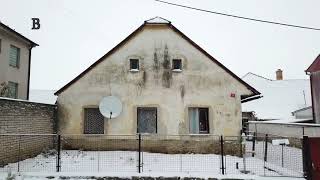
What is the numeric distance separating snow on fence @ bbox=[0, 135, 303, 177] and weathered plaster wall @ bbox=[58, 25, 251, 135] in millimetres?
537

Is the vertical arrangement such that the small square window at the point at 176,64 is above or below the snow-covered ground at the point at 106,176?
above

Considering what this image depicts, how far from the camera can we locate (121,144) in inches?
640

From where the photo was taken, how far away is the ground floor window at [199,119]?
16531 millimetres

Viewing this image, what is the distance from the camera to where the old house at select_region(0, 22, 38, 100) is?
2062 cm

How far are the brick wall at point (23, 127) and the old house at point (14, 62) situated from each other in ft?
15.3

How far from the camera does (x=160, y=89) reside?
16.5 metres

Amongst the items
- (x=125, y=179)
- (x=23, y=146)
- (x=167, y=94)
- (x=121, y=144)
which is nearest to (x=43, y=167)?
(x=23, y=146)

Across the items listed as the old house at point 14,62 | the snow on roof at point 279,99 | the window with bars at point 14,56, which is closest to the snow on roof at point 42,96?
the old house at point 14,62

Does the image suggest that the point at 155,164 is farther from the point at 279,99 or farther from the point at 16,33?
the point at 279,99

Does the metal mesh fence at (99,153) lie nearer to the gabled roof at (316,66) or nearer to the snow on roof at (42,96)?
the gabled roof at (316,66)

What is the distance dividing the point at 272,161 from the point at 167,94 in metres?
5.59

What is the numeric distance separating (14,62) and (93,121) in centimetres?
920

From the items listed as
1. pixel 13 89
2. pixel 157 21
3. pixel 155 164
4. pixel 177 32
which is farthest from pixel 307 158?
pixel 13 89

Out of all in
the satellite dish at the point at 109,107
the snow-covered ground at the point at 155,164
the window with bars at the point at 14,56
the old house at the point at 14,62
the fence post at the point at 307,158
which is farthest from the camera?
the window with bars at the point at 14,56
